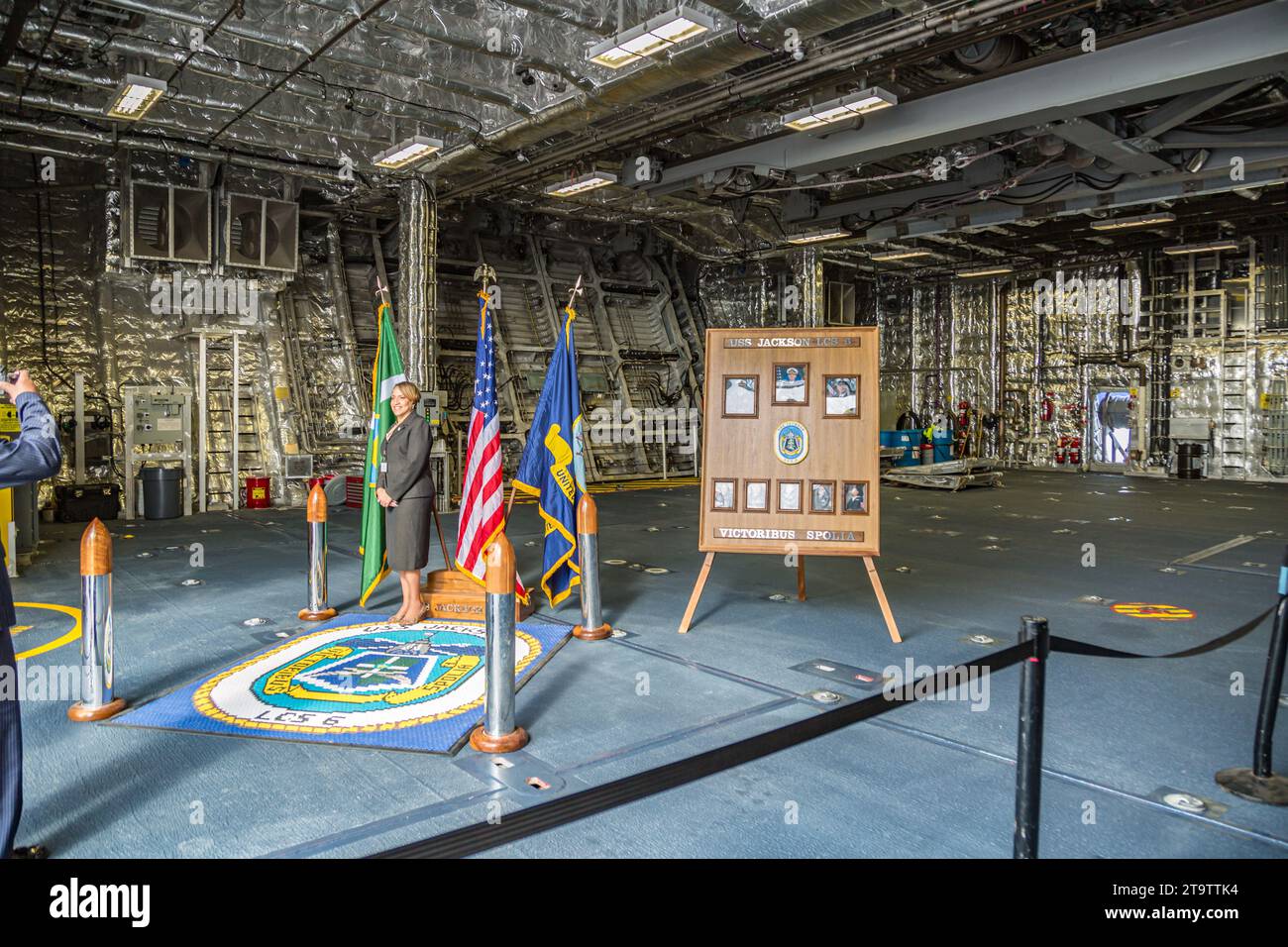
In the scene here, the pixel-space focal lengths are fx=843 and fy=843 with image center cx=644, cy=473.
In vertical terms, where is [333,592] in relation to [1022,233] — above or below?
below

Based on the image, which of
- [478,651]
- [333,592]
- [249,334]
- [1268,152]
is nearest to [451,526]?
[333,592]

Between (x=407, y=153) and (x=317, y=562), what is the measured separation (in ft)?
22.2

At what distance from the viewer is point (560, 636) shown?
19.3 feet

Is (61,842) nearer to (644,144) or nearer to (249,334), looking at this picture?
(644,144)

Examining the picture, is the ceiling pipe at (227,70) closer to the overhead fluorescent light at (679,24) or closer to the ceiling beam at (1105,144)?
the overhead fluorescent light at (679,24)

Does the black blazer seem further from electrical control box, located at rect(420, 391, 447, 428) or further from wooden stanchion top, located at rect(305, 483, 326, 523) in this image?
electrical control box, located at rect(420, 391, 447, 428)

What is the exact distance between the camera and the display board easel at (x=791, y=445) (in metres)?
5.91

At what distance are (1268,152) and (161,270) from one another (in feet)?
51.3

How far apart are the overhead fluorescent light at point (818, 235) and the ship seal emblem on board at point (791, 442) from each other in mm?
10504

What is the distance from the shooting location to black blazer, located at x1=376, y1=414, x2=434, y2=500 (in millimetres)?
6168

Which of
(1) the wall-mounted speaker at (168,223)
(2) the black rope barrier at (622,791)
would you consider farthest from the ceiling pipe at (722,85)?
(2) the black rope barrier at (622,791)

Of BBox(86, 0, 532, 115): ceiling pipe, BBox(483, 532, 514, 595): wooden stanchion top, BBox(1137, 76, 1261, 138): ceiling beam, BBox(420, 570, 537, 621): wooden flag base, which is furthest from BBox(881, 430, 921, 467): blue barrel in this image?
BBox(483, 532, 514, 595): wooden stanchion top

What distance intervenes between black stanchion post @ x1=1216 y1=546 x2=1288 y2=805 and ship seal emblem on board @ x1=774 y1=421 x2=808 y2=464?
3.06 m

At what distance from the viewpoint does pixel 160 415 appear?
1234 cm
